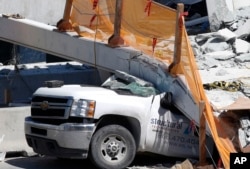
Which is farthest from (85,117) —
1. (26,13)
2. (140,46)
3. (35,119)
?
(26,13)

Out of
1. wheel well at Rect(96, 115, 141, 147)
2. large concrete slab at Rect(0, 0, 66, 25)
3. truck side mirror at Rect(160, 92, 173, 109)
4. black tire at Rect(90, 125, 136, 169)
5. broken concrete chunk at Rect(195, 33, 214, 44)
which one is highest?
large concrete slab at Rect(0, 0, 66, 25)

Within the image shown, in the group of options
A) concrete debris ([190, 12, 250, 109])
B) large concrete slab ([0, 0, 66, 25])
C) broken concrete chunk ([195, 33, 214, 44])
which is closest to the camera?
concrete debris ([190, 12, 250, 109])

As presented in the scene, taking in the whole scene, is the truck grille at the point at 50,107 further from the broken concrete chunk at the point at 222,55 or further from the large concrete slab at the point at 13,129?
the broken concrete chunk at the point at 222,55

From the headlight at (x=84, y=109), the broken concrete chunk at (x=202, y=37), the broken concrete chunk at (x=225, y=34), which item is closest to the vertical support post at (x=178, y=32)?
the headlight at (x=84, y=109)

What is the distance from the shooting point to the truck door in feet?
38.7

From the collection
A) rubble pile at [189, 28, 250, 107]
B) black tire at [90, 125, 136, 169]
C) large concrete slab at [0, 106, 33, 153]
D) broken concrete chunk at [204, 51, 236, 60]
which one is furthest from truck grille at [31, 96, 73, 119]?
broken concrete chunk at [204, 51, 236, 60]

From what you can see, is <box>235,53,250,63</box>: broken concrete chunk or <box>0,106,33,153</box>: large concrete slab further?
<box>235,53,250,63</box>: broken concrete chunk

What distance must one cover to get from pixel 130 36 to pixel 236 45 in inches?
121

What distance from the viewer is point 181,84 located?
39.3ft

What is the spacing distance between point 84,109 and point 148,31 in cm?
276

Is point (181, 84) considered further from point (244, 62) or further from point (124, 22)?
point (244, 62)

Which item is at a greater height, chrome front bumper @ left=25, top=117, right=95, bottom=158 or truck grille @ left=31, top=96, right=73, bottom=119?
truck grille @ left=31, top=96, right=73, bottom=119

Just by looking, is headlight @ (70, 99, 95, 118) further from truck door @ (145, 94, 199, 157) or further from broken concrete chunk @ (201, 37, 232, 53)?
broken concrete chunk @ (201, 37, 232, 53)

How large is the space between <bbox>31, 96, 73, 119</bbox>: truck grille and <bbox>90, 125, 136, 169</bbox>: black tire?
57 centimetres
